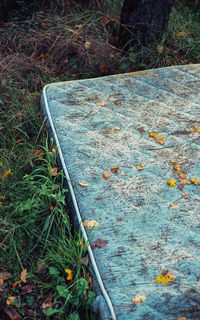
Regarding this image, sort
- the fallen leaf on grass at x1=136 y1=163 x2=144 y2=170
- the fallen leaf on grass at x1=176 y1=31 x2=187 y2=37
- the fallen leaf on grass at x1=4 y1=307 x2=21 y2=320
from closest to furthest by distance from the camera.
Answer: the fallen leaf on grass at x1=4 y1=307 x2=21 y2=320 → the fallen leaf on grass at x1=136 y1=163 x2=144 y2=170 → the fallen leaf on grass at x1=176 y1=31 x2=187 y2=37

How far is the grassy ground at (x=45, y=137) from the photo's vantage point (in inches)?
71.7

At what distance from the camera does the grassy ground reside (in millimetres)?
1820

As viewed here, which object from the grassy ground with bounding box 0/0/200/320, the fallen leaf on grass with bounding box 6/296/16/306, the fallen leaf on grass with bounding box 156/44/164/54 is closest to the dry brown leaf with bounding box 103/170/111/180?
the grassy ground with bounding box 0/0/200/320

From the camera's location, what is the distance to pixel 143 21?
3.47m

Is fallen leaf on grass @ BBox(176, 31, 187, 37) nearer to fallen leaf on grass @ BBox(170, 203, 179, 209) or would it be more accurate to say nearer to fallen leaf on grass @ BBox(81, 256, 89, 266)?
fallen leaf on grass @ BBox(170, 203, 179, 209)

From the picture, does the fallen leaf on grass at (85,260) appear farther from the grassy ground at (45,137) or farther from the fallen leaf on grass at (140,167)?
the fallen leaf on grass at (140,167)

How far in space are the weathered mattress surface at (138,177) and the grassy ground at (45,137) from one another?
6.5 inches

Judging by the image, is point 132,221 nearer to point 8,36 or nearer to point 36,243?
point 36,243

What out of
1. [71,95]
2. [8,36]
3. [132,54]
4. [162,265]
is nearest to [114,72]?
[132,54]

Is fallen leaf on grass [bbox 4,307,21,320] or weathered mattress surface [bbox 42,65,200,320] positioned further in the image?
fallen leaf on grass [bbox 4,307,21,320]

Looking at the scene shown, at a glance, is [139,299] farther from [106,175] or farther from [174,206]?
[106,175]

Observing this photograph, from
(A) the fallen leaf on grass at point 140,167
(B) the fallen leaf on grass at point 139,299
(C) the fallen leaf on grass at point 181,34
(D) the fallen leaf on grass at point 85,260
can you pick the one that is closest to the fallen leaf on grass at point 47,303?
(D) the fallen leaf on grass at point 85,260

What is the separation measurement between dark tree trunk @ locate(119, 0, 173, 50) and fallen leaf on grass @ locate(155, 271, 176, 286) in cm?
260

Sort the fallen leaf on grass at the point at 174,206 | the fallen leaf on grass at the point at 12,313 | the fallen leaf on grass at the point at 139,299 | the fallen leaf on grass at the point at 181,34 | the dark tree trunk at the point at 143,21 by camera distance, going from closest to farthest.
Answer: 1. the fallen leaf on grass at the point at 139,299
2. the fallen leaf on grass at the point at 12,313
3. the fallen leaf on grass at the point at 174,206
4. the dark tree trunk at the point at 143,21
5. the fallen leaf on grass at the point at 181,34
